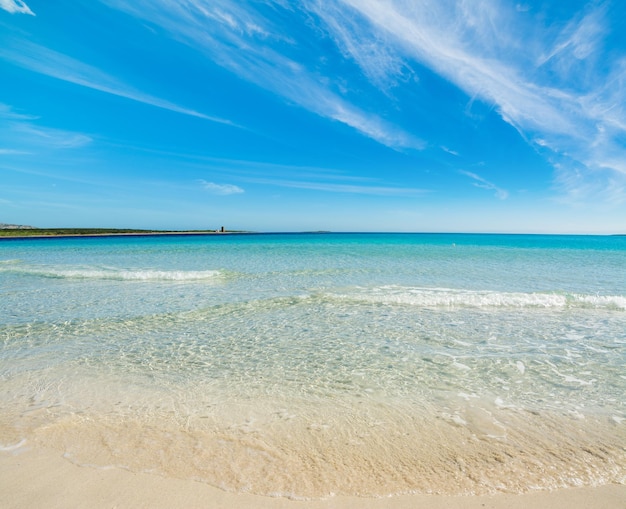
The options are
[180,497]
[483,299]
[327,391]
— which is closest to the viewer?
[180,497]

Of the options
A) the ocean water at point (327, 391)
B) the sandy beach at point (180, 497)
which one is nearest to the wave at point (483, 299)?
the ocean water at point (327, 391)

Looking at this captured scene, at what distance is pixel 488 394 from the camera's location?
5441mm

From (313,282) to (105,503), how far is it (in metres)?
13.7

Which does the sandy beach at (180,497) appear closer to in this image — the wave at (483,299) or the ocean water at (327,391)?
the ocean water at (327,391)

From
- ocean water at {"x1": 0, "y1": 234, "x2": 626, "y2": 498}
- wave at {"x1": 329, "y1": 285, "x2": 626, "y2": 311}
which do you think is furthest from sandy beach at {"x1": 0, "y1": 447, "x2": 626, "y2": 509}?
wave at {"x1": 329, "y1": 285, "x2": 626, "y2": 311}

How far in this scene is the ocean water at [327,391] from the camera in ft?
12.0

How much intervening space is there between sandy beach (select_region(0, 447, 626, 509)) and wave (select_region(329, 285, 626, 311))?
8575 millimetres

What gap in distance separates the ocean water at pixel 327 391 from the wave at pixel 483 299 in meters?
0.15

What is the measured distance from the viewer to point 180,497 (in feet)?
10.4

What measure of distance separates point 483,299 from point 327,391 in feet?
30.9

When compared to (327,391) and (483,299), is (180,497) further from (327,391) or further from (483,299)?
(483,299)

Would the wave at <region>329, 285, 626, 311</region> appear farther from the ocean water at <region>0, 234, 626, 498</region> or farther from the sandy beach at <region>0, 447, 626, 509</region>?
the sandy beach at <region>0, 447, 626, 509</region>

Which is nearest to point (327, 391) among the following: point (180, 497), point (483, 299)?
point (180, 497)

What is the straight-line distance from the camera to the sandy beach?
10.2 ft
